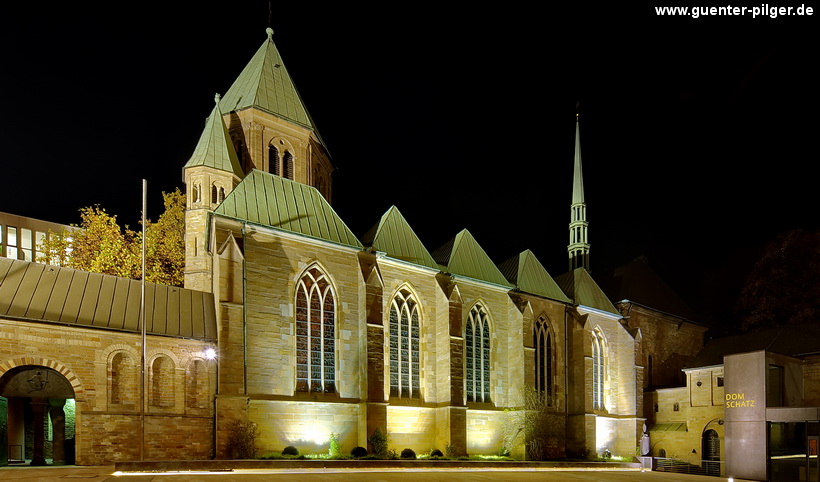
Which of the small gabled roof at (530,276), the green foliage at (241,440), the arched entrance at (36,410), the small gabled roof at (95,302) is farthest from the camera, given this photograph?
the small gabled roof at (530,276)

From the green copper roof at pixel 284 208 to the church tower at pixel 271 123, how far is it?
3.29 metres

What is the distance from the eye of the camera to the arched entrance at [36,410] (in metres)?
18.5

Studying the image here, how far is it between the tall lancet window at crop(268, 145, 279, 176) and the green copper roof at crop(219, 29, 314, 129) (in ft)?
5.84

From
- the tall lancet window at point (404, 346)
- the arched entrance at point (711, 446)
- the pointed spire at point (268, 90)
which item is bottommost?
the arched entrance at point (711, 446)

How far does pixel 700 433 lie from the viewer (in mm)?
34562

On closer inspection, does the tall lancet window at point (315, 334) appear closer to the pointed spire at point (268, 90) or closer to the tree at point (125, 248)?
the pointed spire at point (268, 90)

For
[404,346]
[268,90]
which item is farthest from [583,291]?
[268,90]

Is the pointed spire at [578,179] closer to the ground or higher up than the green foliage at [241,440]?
higher up

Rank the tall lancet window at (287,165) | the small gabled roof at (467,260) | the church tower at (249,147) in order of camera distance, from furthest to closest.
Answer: the small gabled roof at (467,260), the tall lancet window at (287,165), the church tower at (249,147)

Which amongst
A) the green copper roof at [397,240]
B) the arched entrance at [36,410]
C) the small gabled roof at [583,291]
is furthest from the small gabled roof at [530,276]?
the arched entrance at [36,410]

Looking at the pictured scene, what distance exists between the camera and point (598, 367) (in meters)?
37.3

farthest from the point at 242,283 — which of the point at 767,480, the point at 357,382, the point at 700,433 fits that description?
the point at 700,433

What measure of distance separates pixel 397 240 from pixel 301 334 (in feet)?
23.1

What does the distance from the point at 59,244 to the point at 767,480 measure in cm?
3696
